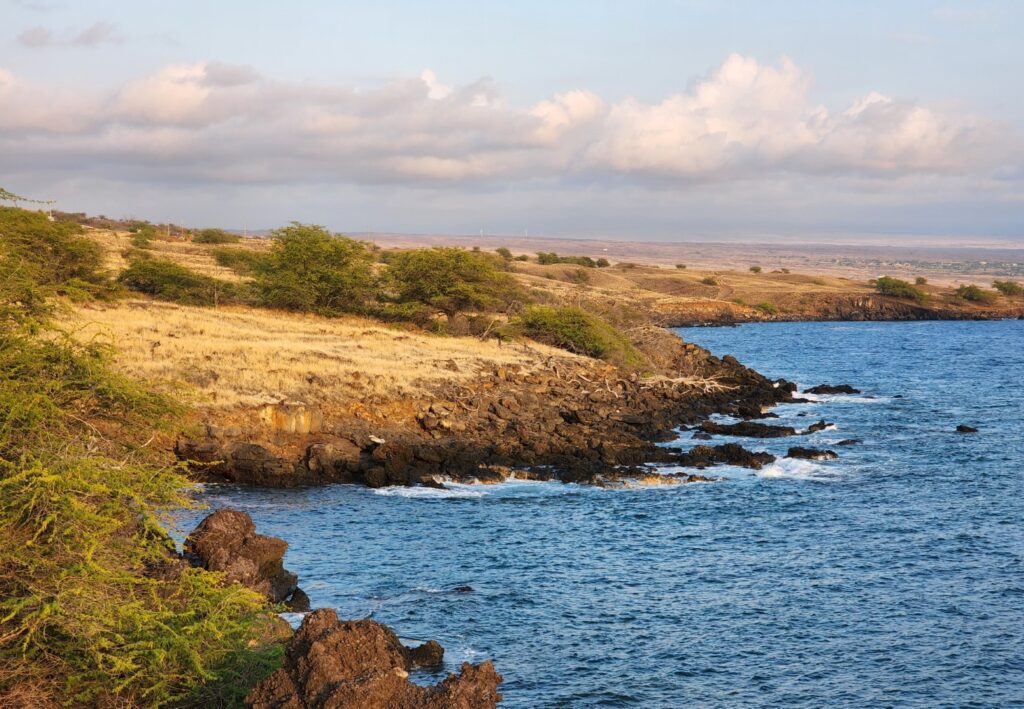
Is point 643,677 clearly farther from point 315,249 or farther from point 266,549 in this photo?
point 315,249

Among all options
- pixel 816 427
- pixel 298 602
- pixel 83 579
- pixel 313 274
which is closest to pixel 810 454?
pixel 816 427

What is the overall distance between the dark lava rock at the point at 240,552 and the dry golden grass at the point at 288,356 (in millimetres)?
8278

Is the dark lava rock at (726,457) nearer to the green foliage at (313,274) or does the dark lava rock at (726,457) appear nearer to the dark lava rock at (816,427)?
the dark lava rock at (816,427)

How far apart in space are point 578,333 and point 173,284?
2841 cm

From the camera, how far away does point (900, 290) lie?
140m

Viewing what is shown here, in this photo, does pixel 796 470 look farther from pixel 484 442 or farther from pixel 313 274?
pixel 313 274

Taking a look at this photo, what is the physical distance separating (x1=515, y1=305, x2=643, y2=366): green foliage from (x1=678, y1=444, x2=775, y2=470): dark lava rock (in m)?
19.0

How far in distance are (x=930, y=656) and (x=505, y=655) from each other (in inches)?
333

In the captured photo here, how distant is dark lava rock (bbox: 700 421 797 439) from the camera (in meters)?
43.5

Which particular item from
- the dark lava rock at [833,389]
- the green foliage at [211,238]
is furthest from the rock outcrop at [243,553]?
the green foliage at [211,238]

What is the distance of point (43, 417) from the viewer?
45.9 ft

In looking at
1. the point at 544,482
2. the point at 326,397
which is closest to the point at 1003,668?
the point at 544,482

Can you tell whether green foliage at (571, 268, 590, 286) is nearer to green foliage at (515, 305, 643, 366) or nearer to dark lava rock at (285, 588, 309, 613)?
green foliage at (515, 305, 643, 366)

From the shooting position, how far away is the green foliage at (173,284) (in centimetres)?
6606
